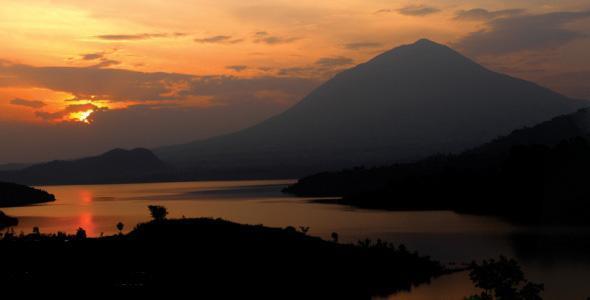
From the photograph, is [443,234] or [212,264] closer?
[212,264]

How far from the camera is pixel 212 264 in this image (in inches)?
2032

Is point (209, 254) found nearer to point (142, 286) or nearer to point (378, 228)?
point (142, 286)

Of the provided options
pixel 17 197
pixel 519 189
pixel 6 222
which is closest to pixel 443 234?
pixel 519 189

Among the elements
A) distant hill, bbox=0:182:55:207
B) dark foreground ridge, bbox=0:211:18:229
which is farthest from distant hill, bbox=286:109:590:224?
distant hill, bbox=0:182:55:207

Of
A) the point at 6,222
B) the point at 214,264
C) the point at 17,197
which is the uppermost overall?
the point at 17,197

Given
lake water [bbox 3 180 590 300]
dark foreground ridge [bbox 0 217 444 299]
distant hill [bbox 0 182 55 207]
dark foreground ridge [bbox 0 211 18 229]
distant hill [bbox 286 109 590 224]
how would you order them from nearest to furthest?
dark foreground ridge [bbox 0 217 444 299], lake water [bbox 3 180 590 300], dark foreground ridge [bbox 0 211 18 229], distant hill [bbox 286 109 590 224], distant hill [bbox 0 182 55 207]

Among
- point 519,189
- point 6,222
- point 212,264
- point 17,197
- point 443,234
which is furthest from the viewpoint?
point 17,197

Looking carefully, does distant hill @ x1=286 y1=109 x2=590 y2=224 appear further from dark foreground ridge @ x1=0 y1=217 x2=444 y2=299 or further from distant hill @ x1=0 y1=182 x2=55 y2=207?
distant hill @ x1=0 y1=182 x2=55 y2=207

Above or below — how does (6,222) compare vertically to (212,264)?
below

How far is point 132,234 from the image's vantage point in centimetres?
5822

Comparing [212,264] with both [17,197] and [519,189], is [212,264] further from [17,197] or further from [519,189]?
[17,197]

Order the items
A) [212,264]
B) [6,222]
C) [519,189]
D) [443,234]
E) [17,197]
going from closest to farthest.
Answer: [212,264] < [443,234] < [6,222] < [519,189] < [17,197]

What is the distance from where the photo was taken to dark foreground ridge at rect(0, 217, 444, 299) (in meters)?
46.9

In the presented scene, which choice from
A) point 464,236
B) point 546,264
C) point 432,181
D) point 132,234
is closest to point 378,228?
point 464,236
